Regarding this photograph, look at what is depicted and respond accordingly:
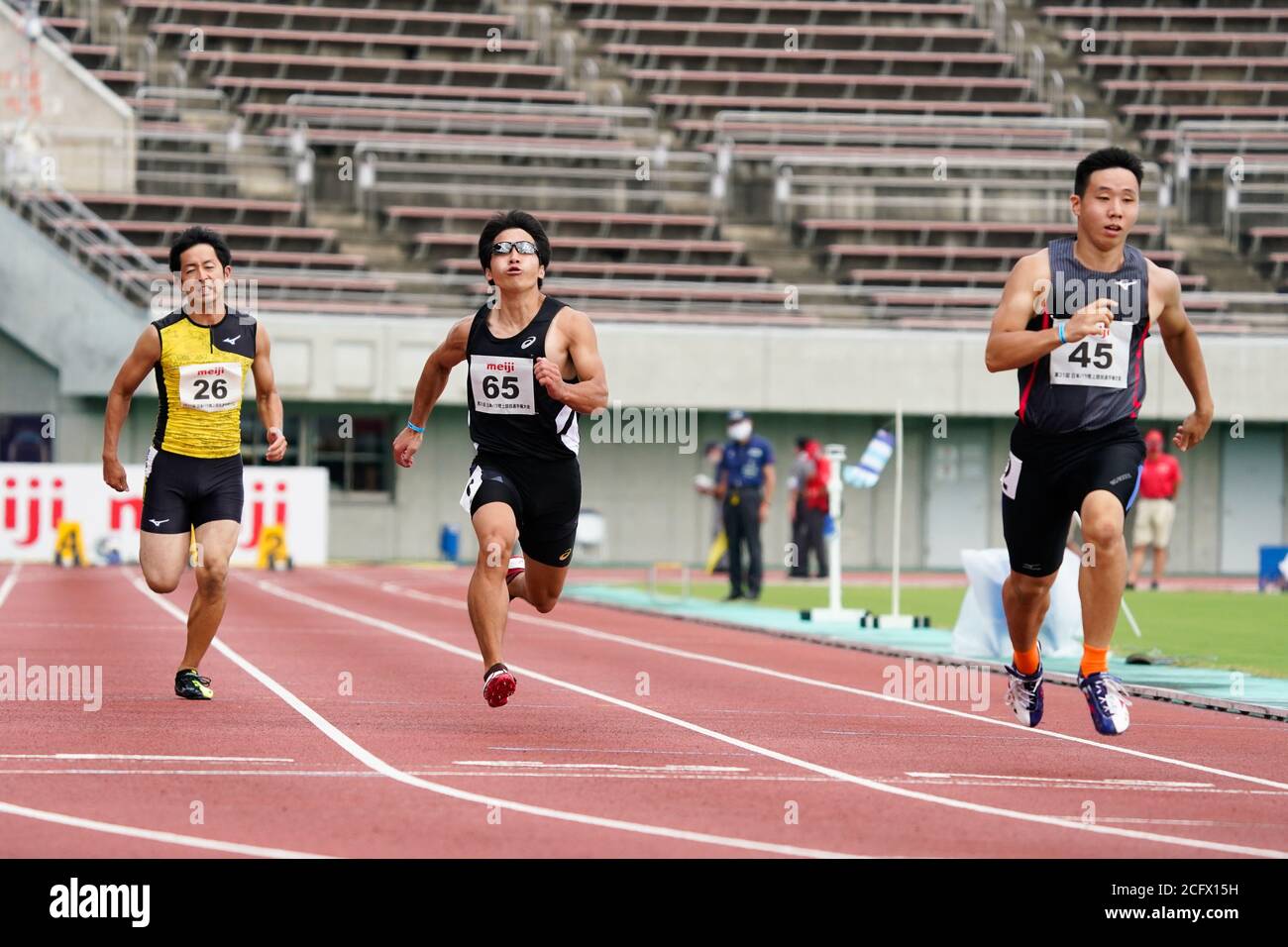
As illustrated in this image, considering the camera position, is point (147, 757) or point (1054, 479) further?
point (1054, 479)

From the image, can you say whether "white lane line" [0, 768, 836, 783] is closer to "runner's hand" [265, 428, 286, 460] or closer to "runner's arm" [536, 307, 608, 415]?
"runner's arm" [536, 307, 608, 415]

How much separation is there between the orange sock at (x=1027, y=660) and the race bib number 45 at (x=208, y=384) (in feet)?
13.2

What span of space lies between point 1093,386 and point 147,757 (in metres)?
4.07

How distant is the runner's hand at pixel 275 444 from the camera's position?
10391 millimetres

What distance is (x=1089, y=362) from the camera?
8727mm

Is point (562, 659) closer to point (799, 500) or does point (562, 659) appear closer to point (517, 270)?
point (517, 270)

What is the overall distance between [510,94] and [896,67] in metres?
8.75

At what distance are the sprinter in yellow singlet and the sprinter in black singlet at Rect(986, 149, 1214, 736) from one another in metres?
3.76

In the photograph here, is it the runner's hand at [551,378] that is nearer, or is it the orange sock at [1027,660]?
the runner's hand at [551,378]

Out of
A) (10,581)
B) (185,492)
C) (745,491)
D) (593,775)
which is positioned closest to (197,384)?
(185,492)

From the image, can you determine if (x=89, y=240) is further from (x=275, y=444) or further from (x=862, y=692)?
(x=275, y=444)

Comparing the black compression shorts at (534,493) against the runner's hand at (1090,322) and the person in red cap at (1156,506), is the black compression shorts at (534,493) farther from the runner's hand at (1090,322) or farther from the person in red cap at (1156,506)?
the person in red cap at (1156,506)

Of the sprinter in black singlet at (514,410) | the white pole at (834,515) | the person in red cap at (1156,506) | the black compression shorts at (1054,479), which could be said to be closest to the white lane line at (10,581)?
the white pole at (834,515)

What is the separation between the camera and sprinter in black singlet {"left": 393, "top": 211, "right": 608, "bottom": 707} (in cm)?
949
